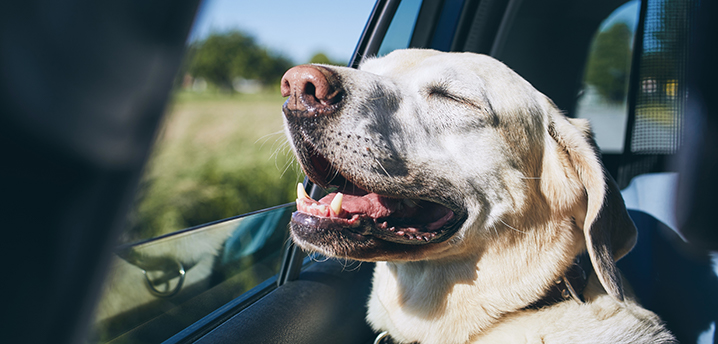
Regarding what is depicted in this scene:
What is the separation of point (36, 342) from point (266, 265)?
1.84 m

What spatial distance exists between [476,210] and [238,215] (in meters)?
1.19

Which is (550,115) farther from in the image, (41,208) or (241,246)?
(41,208)

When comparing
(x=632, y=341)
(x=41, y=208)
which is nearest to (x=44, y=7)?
(x=41, y=208)

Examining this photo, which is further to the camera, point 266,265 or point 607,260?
point 266,265

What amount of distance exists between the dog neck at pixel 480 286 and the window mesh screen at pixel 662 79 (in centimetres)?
110

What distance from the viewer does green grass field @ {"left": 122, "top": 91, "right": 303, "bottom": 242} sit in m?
5.97

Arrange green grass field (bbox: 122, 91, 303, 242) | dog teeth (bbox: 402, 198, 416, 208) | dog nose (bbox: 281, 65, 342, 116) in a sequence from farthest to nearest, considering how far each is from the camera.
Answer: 1. green grass field (bbox: 122, 91, 303, 242)
2. dog teeth (bbox: 402, 198, 416, 208)
3. dog nose (bbox: 281, 65, 342, 116)

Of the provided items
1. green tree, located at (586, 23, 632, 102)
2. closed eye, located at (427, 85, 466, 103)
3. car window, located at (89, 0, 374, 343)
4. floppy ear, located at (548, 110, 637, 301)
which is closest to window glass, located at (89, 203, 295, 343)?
car window, located at (89, 0, 374, 343)

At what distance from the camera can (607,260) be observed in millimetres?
1780

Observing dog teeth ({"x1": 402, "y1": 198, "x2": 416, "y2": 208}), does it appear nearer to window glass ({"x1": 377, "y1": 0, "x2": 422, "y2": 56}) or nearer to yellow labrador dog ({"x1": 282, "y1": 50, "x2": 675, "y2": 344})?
yellow labrador dog ({"x1": 282, "y1": 50, "x2": 675, "y2": 344})

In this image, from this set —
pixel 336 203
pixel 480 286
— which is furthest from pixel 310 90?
pixel 480 286

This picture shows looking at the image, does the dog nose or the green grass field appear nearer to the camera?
the dog nose

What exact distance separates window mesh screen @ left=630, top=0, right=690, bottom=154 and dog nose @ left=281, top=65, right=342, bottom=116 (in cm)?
210

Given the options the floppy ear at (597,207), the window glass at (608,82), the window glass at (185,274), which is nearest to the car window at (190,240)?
the window glass at (185,274)
